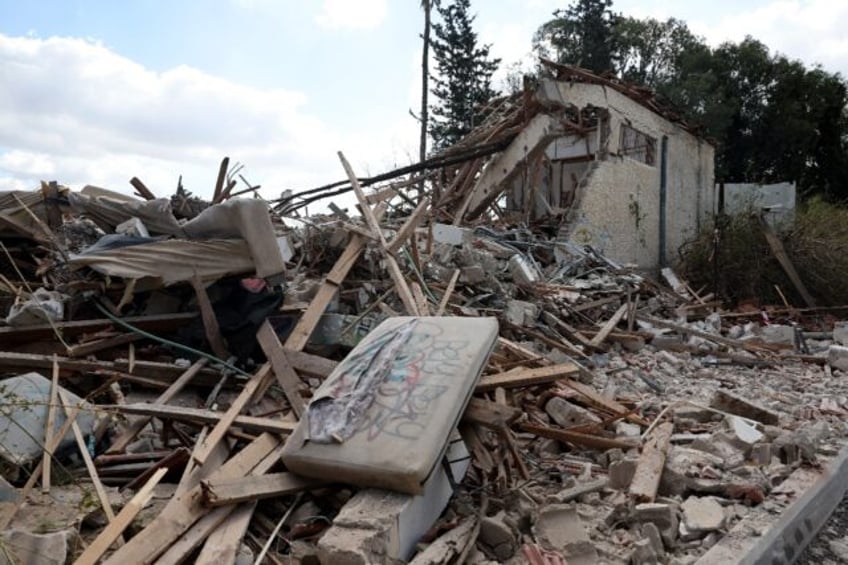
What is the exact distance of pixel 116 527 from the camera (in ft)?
9.47

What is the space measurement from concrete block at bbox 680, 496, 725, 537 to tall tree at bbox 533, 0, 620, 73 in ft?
89.6

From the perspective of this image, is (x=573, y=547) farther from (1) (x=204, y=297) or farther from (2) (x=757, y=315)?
(2) (x=757, y=315)

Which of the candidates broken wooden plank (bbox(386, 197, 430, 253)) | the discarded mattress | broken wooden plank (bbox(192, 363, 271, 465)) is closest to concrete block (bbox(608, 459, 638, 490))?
the discarded mattress

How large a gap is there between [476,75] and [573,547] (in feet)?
97.6

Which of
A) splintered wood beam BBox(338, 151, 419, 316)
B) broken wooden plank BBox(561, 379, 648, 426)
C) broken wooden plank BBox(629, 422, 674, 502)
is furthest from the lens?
splintered wood beam BBox(338, 151, 419, 316)

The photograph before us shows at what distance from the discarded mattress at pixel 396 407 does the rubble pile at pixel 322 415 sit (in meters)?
0.01

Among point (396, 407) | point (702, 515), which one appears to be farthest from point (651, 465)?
point (396, 407)

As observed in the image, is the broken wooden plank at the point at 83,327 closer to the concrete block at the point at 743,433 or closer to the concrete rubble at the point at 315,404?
the concrete rubble at the point at 315,404

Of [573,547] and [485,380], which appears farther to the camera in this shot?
[485,380]

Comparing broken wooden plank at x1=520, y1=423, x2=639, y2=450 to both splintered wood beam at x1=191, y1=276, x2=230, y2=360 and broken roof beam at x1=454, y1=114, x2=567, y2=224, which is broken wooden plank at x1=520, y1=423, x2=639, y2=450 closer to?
splintered wood beam at x1=191, y1=276, x2=230, y2=360

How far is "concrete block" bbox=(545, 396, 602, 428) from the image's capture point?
4.51 metres

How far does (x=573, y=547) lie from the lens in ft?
9.81

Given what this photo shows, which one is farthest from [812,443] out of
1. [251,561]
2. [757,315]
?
[757,315]

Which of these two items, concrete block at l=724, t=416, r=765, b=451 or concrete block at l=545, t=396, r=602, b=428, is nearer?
concrete block at l=724, t=416, r=765, b=451
